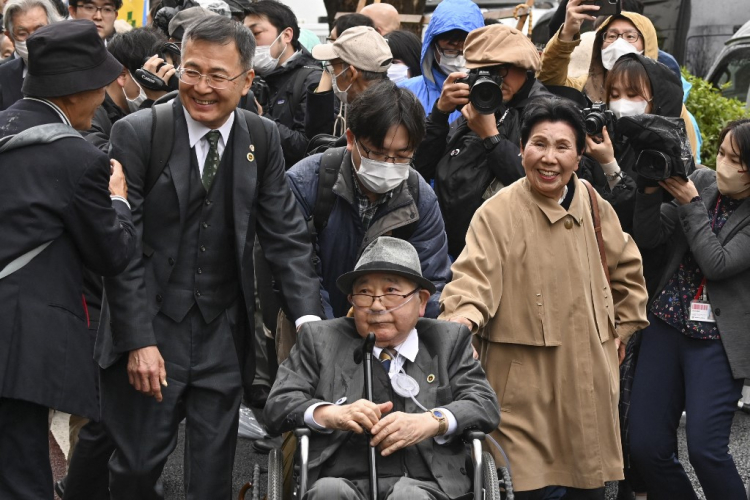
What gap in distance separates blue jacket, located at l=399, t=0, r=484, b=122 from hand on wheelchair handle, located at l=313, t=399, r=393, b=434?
271 cm

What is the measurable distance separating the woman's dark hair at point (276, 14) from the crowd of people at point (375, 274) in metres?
1.34

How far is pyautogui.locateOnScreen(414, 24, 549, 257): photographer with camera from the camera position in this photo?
19.6 feet

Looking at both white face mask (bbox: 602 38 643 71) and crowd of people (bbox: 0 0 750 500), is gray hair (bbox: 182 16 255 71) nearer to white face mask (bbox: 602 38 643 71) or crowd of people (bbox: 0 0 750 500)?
crowd of people (bbox: 0 0 750 500)

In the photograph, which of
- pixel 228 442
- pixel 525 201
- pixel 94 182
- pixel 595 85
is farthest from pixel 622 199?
pixel 94 182

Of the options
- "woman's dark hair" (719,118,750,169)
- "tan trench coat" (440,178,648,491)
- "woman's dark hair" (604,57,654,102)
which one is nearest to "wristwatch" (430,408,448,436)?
"tan trench coat" (440,178,648,491)

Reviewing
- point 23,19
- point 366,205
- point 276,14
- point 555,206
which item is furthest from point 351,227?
point 23,19

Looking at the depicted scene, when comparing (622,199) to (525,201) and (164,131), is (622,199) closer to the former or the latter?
(525,201)

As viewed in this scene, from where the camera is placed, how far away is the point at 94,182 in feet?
14.4

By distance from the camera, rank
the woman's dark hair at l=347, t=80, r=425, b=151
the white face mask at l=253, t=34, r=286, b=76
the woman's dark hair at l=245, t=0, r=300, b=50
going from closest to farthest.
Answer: the woman's dark hair at l=347, t=80, r=425, b=151 → the white face mask at l=253, t=34, r=286, b=76 → the woman's dark hair at l=245, t=0, r=300, b=50

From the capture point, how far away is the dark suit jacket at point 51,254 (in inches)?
168

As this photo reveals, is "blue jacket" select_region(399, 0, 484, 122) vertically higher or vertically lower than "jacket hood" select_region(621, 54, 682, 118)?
higher

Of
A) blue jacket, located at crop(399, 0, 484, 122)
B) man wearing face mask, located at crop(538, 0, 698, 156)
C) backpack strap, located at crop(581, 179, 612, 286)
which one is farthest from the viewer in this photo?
blue jacket, located at crop(399, 0, 484, 122)

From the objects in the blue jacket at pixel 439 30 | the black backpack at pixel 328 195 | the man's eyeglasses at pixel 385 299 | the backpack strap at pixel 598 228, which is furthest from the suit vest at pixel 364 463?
the blue jacket at pixel 439 30

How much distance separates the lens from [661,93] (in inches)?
249
